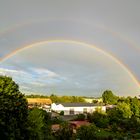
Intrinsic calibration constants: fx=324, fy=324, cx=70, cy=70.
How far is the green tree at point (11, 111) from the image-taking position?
29.8m

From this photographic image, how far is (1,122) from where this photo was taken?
2911cm

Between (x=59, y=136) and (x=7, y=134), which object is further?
(x=59, y=136)

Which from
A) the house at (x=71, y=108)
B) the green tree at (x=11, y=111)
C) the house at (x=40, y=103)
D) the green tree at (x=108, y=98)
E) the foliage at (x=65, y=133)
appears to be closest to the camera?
the green tree at (x=11, y=111)

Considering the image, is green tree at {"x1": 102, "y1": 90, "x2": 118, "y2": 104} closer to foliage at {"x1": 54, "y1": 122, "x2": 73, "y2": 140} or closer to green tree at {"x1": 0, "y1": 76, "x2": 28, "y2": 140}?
foliage at {"x1": 54, "y1": 122, "x2": 73, "y2": 140}

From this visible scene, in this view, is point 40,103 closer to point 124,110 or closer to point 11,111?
point 124,110

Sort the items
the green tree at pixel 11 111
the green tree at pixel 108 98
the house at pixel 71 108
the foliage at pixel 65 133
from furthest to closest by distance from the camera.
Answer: the green tree at pixel 108 98, the house at pixel 71 108, the foliage at pixel 65 133, the green tree at pixel 11 111

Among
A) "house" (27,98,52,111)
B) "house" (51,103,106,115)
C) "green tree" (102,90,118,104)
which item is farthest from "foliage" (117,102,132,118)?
"green tree" (102,90,118,104)

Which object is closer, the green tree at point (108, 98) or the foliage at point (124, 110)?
the foliage at point (124, 110)

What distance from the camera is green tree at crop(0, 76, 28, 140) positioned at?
29.8m

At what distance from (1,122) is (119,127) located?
44387 millimetres

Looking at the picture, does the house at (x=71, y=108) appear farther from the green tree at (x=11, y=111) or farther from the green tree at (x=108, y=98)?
the green tree at (x=11, y=111)

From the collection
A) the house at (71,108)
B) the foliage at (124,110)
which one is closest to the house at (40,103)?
the house at (71,108)

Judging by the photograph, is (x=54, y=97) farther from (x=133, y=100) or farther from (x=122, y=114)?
(x=122, y=114)

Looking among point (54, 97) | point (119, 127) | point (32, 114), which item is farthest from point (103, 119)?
point (54, 97)
